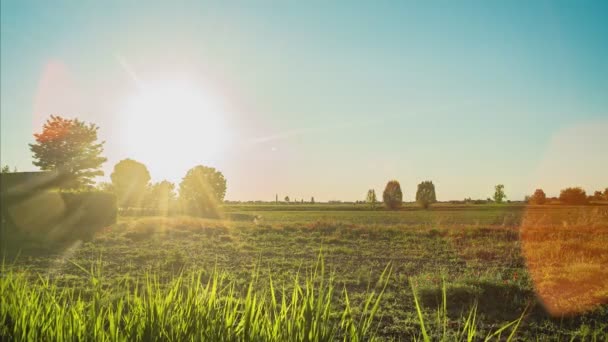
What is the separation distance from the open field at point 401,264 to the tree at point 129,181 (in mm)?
40765

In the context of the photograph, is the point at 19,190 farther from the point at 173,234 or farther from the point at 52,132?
the point at 52,132

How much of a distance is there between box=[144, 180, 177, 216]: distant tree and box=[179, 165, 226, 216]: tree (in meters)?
2.20

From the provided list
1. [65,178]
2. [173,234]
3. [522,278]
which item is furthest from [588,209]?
[65,178]

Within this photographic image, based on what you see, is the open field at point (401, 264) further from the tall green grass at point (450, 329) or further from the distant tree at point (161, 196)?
the distant tree at point (161, 196)

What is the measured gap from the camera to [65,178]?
30422 mm

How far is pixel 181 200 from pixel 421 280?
61148 mm

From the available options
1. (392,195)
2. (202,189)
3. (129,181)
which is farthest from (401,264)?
(392,195)

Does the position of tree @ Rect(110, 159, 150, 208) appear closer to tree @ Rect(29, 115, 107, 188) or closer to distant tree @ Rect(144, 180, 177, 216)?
distant tree @ Rect(144, 180, 177, 216)

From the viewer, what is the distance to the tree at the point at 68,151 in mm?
31688

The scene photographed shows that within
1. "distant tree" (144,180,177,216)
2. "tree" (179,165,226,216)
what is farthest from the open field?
"distant tree" (144,180,177,216)

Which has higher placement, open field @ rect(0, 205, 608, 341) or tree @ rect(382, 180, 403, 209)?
tree @ rect(382, 180, 403, 209)

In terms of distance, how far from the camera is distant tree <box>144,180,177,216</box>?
62812mm

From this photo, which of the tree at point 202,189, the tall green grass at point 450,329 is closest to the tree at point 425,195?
the tree at point 202,189

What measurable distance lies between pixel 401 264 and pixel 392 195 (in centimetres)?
6294
